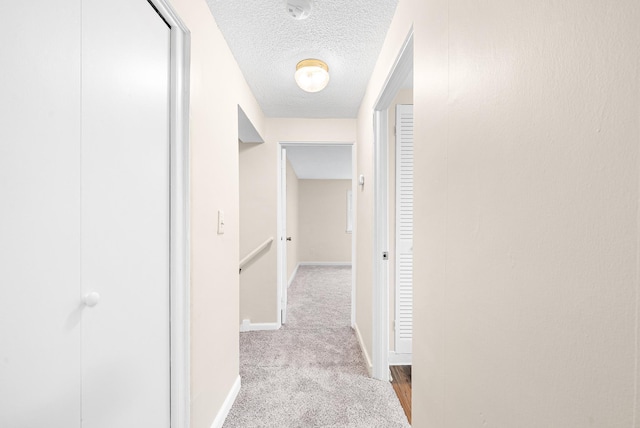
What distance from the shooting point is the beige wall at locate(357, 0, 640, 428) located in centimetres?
40

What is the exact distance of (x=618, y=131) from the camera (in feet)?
1.31

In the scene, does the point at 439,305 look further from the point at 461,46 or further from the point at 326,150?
the point at 326,150

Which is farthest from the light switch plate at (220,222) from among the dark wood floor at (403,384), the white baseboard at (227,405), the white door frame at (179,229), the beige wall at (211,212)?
the dark wood floor at (403,384)

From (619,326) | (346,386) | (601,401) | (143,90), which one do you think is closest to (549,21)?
(619,326)

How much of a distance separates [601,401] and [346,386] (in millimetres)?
1852

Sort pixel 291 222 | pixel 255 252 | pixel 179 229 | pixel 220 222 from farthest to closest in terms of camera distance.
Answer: pixel 291 222 → pixel 255 252 → pixel 220 222 → pixel 179 229

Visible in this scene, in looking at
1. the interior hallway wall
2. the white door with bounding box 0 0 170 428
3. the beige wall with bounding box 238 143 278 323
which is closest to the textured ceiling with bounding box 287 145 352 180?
the interior hallway wall

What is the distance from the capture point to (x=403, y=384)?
2.07 meters

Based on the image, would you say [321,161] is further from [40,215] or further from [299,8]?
[40,215]

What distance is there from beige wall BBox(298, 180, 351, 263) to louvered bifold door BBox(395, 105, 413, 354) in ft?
17.3

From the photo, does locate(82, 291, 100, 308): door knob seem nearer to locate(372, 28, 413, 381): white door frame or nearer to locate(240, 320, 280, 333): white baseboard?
locate(372, 28, 413, 381): white door frame

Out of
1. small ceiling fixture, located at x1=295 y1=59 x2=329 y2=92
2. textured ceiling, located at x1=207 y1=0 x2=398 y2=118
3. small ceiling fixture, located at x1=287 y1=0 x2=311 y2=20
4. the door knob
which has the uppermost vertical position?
textured ceiling, located at x1=207 y1=0 x2=398 y2=118

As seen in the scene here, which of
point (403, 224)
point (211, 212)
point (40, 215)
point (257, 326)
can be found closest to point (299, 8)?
point (211, 212)

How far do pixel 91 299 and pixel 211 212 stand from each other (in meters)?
0.81
